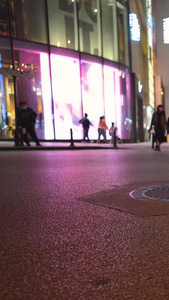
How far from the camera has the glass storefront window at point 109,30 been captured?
2297 cm

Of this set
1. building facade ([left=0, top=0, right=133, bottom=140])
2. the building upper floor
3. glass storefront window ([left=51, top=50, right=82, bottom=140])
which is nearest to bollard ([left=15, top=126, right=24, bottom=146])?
building facade ([left=0, top=0, right=133, bottom=140])

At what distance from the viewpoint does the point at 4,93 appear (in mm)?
18891

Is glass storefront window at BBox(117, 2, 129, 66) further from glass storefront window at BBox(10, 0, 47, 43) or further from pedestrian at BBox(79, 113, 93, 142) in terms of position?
pedestrian at BBox(79, 113, 93, 142)

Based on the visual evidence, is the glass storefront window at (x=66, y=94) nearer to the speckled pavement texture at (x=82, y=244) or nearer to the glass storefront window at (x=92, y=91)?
the glass storefront window at (x=92, y=91)

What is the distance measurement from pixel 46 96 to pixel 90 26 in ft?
21.3

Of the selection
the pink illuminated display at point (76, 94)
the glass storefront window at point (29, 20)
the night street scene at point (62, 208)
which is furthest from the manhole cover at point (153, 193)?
the glass storefront window at point (29, 20)

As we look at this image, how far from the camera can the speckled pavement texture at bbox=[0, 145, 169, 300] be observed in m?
1.95

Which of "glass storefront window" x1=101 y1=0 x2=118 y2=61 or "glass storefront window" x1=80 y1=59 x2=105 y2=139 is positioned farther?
"glass storefront window" x1=101 y1=0 x2=118 y2=61

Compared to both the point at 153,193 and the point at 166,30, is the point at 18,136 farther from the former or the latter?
the point at 166,30

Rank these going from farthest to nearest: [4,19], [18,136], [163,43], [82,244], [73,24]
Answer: [163,43] < [73,24] < [4,19] < [18,136] < [82,244]

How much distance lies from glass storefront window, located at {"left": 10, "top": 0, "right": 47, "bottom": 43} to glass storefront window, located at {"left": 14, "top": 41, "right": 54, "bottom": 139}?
0.75 m

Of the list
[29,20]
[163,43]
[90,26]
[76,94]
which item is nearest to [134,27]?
[90,26]

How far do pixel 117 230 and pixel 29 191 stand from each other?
2.30 metres

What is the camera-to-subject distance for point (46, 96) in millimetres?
19641
